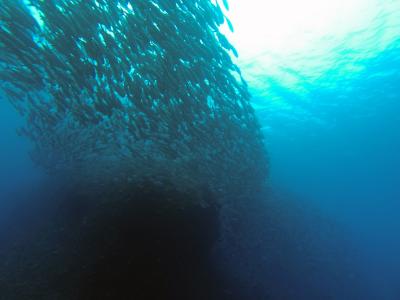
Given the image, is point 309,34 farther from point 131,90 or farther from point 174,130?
point 131,90

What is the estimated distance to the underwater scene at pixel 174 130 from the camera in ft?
18.6

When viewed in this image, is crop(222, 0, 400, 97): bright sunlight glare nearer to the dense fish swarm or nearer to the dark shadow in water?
the dense fish swarm

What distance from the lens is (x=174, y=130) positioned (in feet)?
28.2

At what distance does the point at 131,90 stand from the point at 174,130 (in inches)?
91.7

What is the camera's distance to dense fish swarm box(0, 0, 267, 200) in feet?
17.0

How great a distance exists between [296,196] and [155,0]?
25.8m

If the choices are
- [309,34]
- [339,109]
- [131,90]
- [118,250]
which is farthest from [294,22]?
[118,250]

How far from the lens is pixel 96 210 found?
34.6 feet

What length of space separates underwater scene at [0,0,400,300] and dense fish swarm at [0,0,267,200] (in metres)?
0.04

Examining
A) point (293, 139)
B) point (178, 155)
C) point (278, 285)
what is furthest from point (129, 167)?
point (293, 139)

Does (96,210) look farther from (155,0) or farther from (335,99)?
(335,99)

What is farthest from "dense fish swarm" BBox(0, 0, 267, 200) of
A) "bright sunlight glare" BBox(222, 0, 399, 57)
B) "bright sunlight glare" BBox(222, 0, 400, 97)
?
"bright sunlight glare" BBox(222, 0, 399, 57)

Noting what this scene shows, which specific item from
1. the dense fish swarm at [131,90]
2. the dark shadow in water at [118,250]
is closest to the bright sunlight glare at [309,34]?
the dense fish swarm at [131,90]

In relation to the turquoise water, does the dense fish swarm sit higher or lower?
lower
